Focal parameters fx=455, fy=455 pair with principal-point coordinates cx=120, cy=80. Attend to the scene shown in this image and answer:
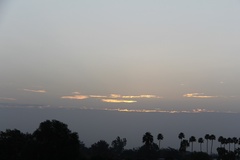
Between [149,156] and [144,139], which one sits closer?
[144,139]

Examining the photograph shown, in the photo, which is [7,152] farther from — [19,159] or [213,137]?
[213,137]

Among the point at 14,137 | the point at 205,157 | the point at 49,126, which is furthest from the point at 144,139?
the point at 49,126

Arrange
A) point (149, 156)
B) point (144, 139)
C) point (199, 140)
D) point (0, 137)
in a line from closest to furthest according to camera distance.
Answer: point (0, 137) → point (144, 139) → point (149, 156) → point (199, 140)

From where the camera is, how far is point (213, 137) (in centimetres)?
15650

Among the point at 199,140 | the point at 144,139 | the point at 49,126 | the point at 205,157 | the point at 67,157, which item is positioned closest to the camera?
the point at 67,157

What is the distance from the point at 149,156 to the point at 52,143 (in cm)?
7682

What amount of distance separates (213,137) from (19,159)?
3886 inches

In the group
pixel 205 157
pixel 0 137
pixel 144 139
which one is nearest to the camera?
pixel 0 137

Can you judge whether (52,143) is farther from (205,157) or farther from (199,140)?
(199,140)

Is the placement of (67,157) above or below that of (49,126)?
below

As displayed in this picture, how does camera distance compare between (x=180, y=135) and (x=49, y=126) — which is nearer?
(x=49, y=126)

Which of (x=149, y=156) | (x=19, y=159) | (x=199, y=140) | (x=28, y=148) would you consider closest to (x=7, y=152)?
(x=19, y=159)

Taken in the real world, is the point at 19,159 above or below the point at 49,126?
below

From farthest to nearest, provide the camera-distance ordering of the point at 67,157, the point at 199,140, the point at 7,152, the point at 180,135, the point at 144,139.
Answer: the point at 199,140 → the point at 180,135 → the point at 144,139 → the point at 7,152 → the point at 67,157
